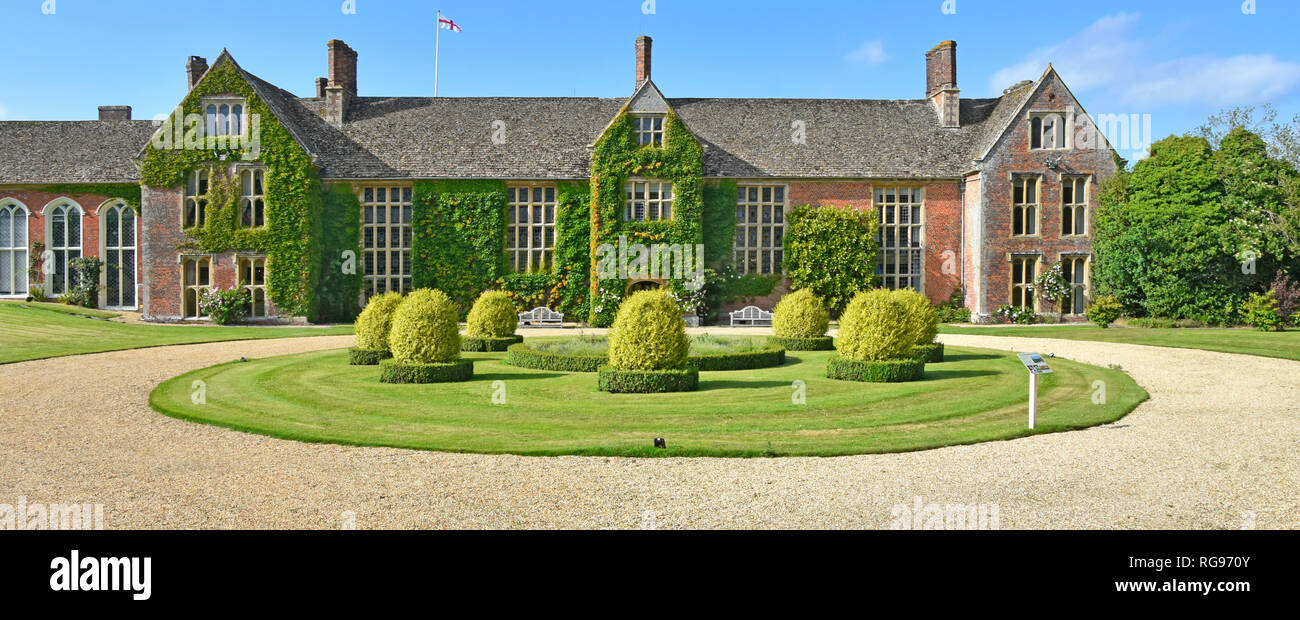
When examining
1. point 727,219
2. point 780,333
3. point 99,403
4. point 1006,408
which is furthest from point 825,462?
point 727,219

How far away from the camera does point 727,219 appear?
36719 mm

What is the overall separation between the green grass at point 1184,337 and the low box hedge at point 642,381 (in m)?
16.1

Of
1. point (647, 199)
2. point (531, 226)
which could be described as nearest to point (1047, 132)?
point (647, 199)

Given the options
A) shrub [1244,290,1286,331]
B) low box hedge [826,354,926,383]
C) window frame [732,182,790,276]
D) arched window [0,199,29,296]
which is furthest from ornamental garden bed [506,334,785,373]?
arched window [0,199,29,296]

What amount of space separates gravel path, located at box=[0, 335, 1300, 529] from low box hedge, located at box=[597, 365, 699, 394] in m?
5.28

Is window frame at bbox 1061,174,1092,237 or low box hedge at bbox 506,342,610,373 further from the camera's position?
window frame at bbox 1061,174,1092,237

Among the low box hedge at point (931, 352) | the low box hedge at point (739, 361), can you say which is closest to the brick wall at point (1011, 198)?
the low box hedge at point (931, 352)

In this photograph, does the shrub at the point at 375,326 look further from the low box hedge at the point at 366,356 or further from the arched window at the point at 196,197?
the arched window at the point at 196,197

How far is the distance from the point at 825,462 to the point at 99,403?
41.2ft

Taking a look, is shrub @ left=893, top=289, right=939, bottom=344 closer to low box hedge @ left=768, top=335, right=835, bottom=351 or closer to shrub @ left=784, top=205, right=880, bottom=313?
low box hedge @ left=768, top=335, right=835, bottom=351

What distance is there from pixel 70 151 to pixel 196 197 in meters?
9.47

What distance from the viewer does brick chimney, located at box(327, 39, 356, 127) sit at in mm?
38469

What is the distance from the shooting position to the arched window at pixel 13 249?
37844 millimetres

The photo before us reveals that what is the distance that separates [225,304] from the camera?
34.2 meters
